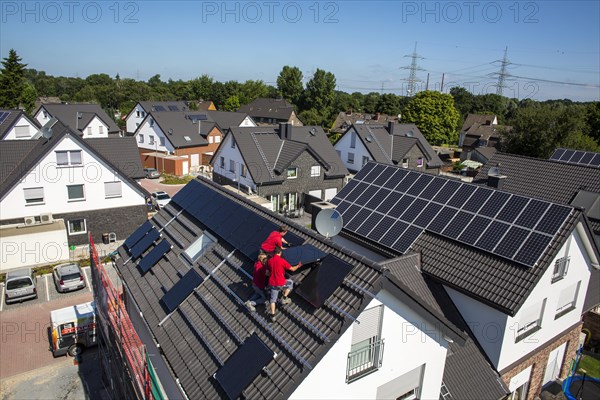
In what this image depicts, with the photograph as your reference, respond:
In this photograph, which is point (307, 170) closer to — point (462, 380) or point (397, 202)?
point (397, 202)

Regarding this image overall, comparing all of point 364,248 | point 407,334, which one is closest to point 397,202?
point 364,248

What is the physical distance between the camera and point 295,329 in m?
7.40

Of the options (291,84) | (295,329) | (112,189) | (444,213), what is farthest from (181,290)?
(291,84)

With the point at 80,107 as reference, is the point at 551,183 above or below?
below

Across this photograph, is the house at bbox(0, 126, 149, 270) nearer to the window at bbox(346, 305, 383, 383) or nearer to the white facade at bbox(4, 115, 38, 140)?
the white facade at bbox(4, 115, 38, 140)

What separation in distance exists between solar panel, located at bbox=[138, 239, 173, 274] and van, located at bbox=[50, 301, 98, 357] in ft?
18.8

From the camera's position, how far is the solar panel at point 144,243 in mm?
12938

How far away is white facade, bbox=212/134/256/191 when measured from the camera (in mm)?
35000

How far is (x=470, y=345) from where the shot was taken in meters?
11.4

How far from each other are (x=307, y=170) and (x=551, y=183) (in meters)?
20.0

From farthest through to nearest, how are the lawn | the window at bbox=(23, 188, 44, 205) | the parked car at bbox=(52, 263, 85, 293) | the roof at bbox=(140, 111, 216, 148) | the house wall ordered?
the roof at bbox=(140, 111, 216, 148)
the window at bbox=(23, 188, 44, 205)
the parked car at bbox=(52, 263, 85, 293)
the lawn
the house wall

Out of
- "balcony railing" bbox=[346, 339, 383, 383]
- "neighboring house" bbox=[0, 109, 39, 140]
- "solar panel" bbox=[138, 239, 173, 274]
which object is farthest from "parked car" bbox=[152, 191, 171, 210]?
"balcony railing" bbox=[346, 339, 383, 383]

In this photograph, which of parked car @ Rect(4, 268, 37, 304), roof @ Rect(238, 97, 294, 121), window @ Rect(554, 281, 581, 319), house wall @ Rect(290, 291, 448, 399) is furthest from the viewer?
roof @ Rect(238, 97, 294, 121)

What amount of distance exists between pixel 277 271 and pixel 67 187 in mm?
22821
